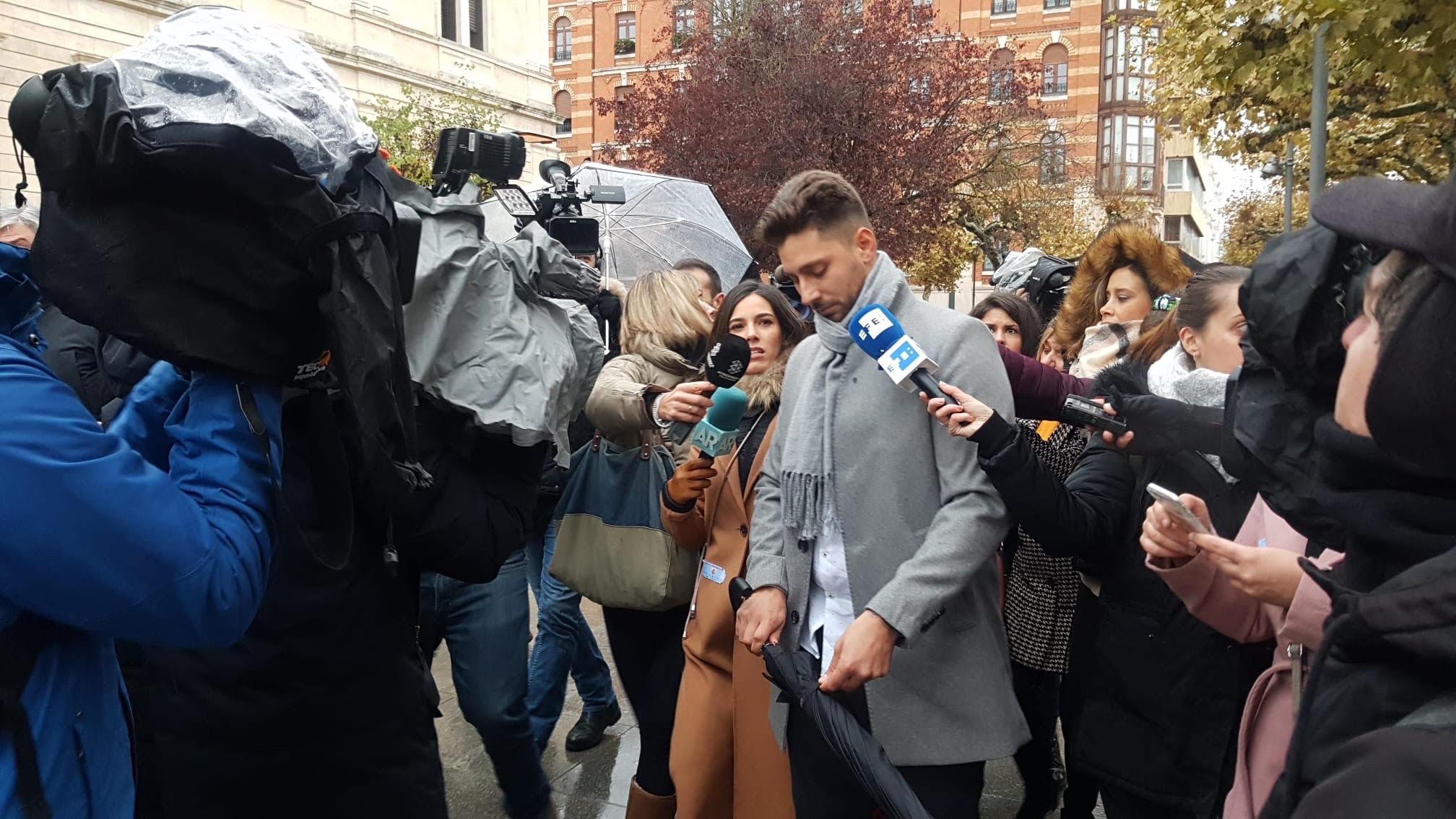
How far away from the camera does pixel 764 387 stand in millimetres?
3125

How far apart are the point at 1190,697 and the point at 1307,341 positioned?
1.38 meters

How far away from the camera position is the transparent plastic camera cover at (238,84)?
157 centimetres

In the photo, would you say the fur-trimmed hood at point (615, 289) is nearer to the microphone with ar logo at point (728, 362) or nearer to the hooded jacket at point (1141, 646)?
the microphone with ar logo at point (728, 362)

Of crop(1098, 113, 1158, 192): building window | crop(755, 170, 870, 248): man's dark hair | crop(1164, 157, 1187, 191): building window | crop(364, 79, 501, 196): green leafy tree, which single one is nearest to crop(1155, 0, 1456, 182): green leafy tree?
crop(755, 170, 870, 248): man's dark hair

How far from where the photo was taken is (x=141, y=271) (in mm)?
1550

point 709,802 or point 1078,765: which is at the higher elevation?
point 1078,765

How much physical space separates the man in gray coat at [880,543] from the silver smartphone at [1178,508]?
54 centimetres

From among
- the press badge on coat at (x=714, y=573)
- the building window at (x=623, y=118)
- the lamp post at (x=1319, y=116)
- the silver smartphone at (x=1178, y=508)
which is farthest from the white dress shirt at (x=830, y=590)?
the building window at (x=623, y=118)

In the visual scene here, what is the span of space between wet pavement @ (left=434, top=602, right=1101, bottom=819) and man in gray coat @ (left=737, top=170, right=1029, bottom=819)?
5.19 ft

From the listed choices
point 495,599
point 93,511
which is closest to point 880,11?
point 495,599

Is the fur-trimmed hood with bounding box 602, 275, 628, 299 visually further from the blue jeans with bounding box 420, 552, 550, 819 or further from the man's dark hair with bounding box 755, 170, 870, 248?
the man's dark hair with bounding box 755, 170, 870, 248

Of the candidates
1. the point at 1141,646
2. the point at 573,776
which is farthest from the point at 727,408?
the point at 573,776

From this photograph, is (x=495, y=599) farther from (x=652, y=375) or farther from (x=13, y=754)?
(x=13, y=754)

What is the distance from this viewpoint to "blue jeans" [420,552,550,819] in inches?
123
